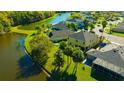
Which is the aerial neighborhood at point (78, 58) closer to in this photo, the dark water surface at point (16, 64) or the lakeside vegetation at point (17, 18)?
the dark water surface at point (16, 64)

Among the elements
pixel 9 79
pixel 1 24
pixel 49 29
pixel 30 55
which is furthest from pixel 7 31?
pixel 9 79

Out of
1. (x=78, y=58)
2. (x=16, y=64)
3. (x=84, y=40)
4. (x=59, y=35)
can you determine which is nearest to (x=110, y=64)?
(x=78, y=58)

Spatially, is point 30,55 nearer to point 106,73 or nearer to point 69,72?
point 69,72

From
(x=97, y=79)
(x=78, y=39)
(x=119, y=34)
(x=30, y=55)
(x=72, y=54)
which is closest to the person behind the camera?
(x=97, y=79)

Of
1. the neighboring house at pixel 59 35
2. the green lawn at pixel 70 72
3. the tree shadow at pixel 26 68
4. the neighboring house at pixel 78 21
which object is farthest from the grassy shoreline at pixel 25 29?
the green lawn at pixel 70 72

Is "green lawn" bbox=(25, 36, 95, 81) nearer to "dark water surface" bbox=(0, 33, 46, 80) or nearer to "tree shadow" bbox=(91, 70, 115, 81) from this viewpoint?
"tree shadow" bbox=(91, 70, 115, 81)

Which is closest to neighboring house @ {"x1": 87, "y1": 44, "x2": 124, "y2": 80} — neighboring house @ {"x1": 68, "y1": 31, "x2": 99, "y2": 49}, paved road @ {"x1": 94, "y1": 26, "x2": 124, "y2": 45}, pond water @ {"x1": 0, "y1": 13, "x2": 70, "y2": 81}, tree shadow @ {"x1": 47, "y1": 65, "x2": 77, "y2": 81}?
tree shadow @ {"x1": 47, "y1": 65, "x2": 77, "y2": 81}

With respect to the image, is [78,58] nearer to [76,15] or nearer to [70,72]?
[70,72]
